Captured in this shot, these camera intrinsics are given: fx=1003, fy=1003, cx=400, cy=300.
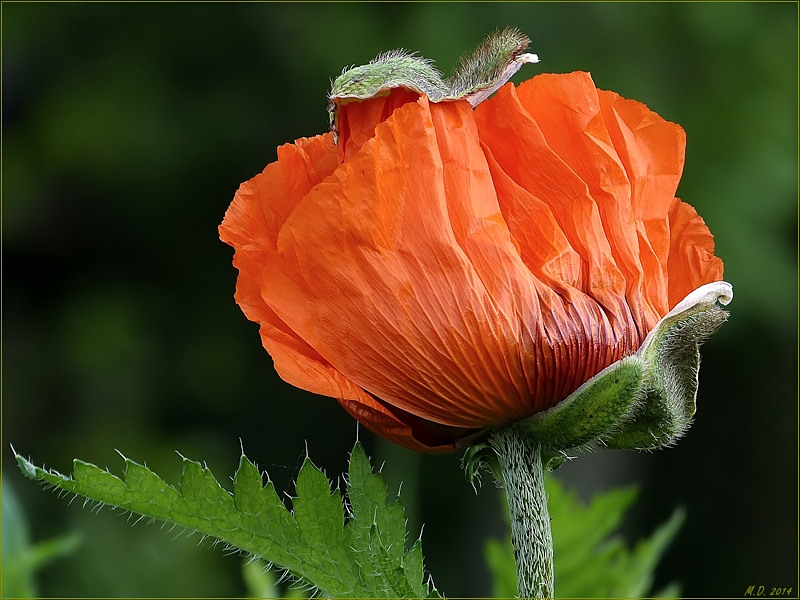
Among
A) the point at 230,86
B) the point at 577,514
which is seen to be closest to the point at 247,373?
the point at 230,86

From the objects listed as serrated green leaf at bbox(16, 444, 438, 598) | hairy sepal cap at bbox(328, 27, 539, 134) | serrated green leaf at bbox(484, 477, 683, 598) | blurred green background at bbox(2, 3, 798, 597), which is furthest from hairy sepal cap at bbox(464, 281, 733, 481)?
blurred green background at bbox(2, 3, 798, 597)

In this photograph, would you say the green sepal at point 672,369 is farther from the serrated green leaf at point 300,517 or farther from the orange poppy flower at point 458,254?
the serrated green leaf at point 300,517

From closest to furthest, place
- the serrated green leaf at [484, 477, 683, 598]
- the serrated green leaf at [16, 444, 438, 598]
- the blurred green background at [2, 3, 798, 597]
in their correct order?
the serrated green leaf at [16, 444, 438, 598] → the serrated green leaf at [484, 477, 683, 598] → the blurred green background at [2, 3, 798, 597]

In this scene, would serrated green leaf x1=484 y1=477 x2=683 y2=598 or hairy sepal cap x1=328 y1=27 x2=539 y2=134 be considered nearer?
hairy sepal cap x1=328 y1=27 x2=539 y2=134

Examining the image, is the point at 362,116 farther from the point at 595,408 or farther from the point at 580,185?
the point at 595,408

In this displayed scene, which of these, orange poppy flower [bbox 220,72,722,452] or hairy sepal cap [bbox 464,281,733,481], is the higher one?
orange poppy flower [bbox 220,72,722,452]

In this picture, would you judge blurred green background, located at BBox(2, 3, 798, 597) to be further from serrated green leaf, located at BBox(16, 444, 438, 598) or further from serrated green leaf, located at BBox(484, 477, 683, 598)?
serrated green leaf, located at BBox(16, 444, 438, 598)

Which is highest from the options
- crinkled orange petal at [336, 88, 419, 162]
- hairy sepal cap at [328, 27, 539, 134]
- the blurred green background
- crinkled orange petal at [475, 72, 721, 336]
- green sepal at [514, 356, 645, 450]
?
hairy sepal cap at [328, 27, 539, 134]

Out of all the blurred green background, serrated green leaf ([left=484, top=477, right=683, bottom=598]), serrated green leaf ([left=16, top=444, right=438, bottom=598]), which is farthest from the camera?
the blurred green background
